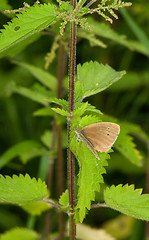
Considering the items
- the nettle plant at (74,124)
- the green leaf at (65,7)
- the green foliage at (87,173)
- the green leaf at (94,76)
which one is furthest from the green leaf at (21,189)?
the green leaf at (65,7)

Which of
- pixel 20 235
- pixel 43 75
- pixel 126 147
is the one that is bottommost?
pixel 20 235

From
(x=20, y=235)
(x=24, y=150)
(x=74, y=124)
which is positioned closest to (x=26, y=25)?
(x=74, y=124)

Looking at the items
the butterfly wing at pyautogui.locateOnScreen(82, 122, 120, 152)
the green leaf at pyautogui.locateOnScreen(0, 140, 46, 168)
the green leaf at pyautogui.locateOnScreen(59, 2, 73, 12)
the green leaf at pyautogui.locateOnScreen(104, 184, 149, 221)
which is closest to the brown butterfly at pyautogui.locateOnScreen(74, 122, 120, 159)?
the butterfly wing at pyautogui.locateOnScreen(82, 122, 120, 152)

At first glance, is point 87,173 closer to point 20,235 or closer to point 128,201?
point 128,201

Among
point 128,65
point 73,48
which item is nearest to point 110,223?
point 128,65

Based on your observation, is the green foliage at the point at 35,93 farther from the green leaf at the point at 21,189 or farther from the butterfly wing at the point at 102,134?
the butterfly wing at the point at 102,134

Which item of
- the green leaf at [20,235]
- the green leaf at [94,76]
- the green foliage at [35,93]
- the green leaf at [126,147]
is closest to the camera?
the green leaf at [94,76]
